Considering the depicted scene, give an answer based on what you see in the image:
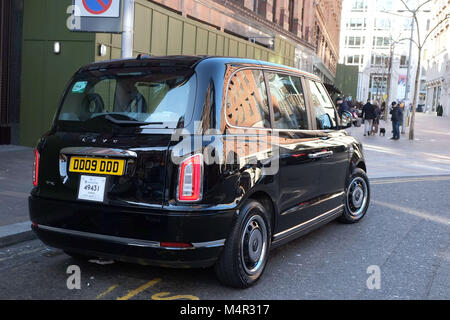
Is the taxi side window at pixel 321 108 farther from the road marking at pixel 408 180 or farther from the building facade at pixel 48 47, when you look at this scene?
the building facade at pixel 48 47

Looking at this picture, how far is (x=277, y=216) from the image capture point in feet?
14.5

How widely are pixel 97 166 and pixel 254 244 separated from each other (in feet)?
4.55

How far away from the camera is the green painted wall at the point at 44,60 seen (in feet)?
37.9

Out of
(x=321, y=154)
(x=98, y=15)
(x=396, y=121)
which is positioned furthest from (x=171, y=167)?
(x=396, y=121)

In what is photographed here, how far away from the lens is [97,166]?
3.76 meters

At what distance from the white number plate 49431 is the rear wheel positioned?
997mm

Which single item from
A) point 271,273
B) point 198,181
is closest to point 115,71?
point 198,181

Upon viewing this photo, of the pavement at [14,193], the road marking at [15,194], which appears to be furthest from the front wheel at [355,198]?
the road marking at [15,194]

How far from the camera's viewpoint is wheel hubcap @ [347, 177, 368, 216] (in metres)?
6.50

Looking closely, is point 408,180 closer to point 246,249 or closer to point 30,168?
point 30,168

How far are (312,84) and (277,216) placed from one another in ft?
5.67

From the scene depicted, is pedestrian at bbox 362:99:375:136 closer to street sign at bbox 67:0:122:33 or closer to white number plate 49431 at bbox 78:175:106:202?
street sign at bbox 67:0:122:33

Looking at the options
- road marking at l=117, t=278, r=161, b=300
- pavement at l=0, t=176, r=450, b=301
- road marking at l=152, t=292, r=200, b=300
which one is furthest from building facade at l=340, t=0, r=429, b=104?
road marking at l=152, t=292, r=200, b=300
